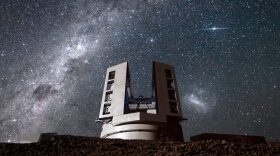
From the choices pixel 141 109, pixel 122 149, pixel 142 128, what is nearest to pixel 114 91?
pixel 141 109

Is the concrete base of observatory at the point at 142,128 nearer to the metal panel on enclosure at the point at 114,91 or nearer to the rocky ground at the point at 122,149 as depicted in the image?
the metal panel on enclosure at the point at 114,91

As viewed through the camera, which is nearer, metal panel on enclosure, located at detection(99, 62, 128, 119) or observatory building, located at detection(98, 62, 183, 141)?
observatory building, located at detection(98, 62, 183, 141)

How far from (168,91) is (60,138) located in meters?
18.8

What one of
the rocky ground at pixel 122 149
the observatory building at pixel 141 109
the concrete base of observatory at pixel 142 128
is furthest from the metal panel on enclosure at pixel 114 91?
the rocky ground at pixel 122 149

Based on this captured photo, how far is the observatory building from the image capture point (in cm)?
2475

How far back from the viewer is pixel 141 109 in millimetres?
30031

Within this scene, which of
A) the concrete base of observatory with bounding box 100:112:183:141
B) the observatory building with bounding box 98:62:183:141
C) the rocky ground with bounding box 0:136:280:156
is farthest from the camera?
the observatory building with bounding box 98:62:183:141

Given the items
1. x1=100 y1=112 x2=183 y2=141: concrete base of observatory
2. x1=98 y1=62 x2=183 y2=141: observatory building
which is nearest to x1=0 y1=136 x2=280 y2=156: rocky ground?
x1=100 y1=112 x2=183 y2=141: concrete base of observatory

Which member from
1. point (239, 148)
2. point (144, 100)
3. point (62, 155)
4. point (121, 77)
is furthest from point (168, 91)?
point (62, 155)

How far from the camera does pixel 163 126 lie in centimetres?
2545

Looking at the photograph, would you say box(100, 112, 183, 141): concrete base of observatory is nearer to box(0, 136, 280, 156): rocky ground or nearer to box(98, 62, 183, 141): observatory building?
box(98, 62, 183, 141): observatory building

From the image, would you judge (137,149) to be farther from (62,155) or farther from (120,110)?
(120,110)

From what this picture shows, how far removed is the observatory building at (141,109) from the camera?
2475cm

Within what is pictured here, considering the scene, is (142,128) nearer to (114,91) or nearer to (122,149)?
(114,91)
